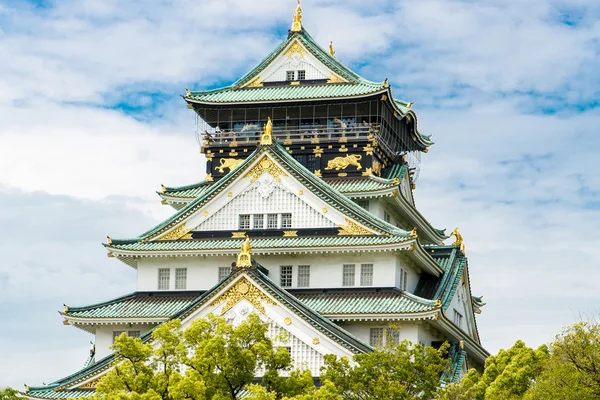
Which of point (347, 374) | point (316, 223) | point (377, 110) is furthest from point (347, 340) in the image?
point (377, 110)

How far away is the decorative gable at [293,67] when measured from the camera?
72.5 metres

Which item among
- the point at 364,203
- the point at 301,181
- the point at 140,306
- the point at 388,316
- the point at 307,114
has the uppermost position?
the point at 307,114

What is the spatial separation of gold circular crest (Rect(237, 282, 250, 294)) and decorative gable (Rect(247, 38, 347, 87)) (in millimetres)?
19388

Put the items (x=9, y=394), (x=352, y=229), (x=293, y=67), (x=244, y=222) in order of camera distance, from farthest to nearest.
Result: 1. (x=293, y=67)
2. (x=244, y=222)
3. (x=352, y=229)
4. (x=9, y=394)

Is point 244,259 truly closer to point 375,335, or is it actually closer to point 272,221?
point 272,221

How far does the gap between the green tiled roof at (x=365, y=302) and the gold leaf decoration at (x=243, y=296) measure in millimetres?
3666

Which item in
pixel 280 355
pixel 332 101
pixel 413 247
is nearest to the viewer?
pixel 280 355

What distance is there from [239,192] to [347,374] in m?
16.3

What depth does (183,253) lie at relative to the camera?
61844 millimetres

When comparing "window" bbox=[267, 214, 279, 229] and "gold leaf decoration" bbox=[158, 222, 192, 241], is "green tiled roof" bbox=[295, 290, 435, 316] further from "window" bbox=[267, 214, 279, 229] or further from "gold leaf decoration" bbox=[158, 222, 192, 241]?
"gold leaf decoration" bbox=[158, 222, 192, 241]

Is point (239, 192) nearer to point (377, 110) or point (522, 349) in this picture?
point (377, 110)

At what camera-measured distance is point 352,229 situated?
6056 centimetres

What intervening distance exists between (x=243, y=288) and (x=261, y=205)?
7.61m

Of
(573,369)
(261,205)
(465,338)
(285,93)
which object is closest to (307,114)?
(285,93)
